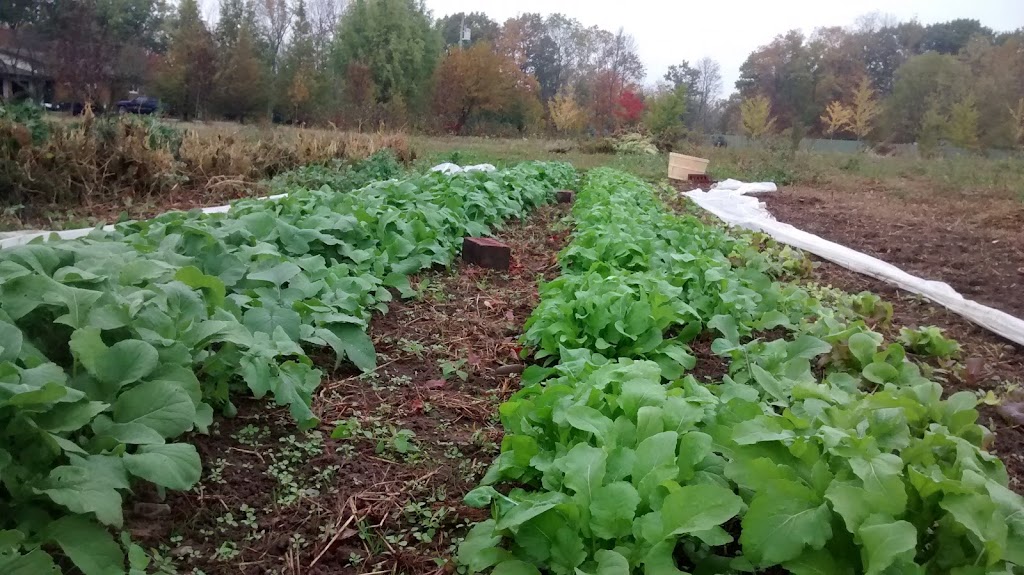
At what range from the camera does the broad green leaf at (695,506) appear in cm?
142

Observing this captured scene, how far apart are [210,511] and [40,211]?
19.5 feet

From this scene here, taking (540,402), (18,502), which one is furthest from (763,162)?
(18,502)

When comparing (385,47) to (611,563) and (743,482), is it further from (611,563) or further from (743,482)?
(611,563)

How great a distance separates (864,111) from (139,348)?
3105cm

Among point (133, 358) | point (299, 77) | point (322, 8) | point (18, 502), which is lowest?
point (18, 502)

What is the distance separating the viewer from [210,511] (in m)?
1.87

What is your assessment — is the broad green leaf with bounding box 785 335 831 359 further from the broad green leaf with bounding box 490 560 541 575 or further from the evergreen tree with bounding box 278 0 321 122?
the evergreen tree with bounding box 278 0 321 122

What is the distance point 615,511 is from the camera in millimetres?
1527

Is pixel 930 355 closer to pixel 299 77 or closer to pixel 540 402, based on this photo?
pixel 540 402

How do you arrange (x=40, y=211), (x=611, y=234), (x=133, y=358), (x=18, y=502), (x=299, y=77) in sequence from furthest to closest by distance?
(x=299, y=77) → (x=40, y=211) → (x=611, y=234) → (x=133, y=358) → (x=18, y=502)

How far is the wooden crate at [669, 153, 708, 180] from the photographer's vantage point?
15.0 metres

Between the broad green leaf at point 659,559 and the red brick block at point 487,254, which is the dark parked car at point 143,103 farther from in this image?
the broad green leaf at point 659,559

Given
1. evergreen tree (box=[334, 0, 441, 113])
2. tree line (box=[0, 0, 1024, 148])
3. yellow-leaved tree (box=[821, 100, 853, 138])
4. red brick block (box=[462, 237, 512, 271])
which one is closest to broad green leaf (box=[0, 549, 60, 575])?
red brick block (box=[462, 237, 512, 271])

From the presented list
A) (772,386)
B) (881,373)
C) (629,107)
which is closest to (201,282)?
(772,386)
